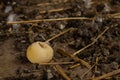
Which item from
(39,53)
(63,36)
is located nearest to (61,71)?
(39,53)

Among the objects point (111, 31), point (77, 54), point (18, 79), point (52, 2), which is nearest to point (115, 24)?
point (111, 31)

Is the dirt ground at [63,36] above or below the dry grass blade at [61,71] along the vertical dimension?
above

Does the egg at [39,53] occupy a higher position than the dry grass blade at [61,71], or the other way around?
the egg at [39,53]

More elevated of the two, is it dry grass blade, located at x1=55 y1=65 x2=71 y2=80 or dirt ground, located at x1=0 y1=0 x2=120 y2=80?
dirt ground, located at x1=0 y1=0 x2=120 y2=80

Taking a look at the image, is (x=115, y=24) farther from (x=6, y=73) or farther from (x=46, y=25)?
(x=6, y=73)

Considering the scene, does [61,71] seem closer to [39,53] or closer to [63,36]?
[39,53]

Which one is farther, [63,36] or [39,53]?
[63,36]
